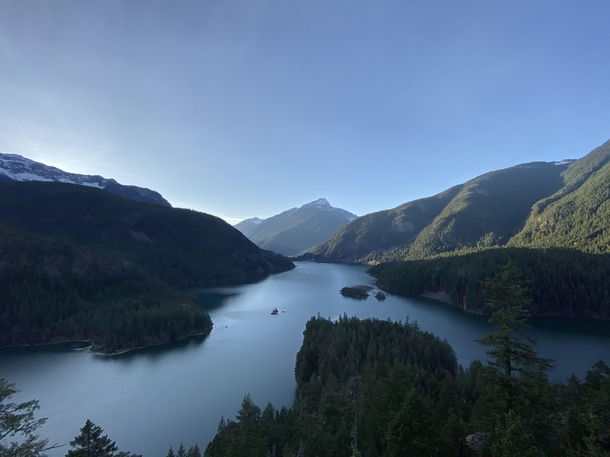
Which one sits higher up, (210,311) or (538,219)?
(538,219)

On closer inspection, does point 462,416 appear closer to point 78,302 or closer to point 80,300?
point 78,302

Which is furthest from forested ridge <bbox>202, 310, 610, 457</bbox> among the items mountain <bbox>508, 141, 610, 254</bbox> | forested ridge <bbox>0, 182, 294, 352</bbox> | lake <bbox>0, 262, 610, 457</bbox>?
mountain <bbox>508, 141, 610, 254</bbox>

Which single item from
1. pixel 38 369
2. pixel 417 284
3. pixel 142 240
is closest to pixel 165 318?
pixel 38 369

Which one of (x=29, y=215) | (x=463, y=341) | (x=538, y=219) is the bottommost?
(x=463, y=341)

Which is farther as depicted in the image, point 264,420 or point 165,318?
point 165,318

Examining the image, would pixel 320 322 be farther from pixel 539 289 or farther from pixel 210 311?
pixel 539 289

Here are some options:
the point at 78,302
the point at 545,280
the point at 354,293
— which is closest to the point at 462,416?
the point at 78,302

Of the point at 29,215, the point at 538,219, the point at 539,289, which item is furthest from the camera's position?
the point at 538,219
